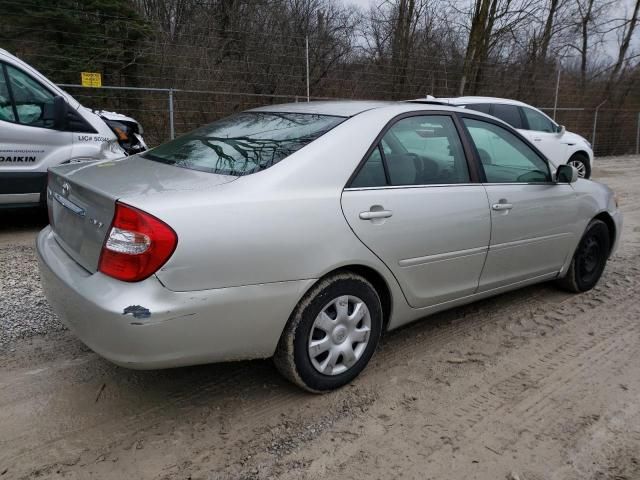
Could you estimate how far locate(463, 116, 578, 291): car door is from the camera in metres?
3.64

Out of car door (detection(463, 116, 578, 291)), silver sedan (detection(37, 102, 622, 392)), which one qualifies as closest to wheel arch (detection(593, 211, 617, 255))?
car door (detection(463, 116, 578, 291))

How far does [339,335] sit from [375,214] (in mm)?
668

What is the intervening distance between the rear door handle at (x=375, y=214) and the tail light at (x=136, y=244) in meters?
1.01

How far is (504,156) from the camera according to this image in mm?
3961

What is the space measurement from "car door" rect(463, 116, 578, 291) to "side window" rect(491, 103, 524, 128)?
6.24 metres

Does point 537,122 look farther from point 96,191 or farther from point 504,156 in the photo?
point 96,191

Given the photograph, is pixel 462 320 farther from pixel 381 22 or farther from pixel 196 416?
pixel 381 22

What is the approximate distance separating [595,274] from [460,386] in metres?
2.31

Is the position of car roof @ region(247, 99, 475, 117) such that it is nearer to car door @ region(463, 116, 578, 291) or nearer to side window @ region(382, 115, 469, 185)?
side window @ region(382, 115, 469, 185)

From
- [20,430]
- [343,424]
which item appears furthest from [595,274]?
[20,430]

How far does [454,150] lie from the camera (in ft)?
11.6

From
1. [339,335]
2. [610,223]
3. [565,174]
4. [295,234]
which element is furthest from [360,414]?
[610,223]

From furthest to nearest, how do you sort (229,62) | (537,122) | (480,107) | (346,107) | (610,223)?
(229,62)
(537,122)
(480,107)
(610,223)
(346,107)

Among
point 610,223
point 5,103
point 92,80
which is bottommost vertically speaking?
point 610,223
